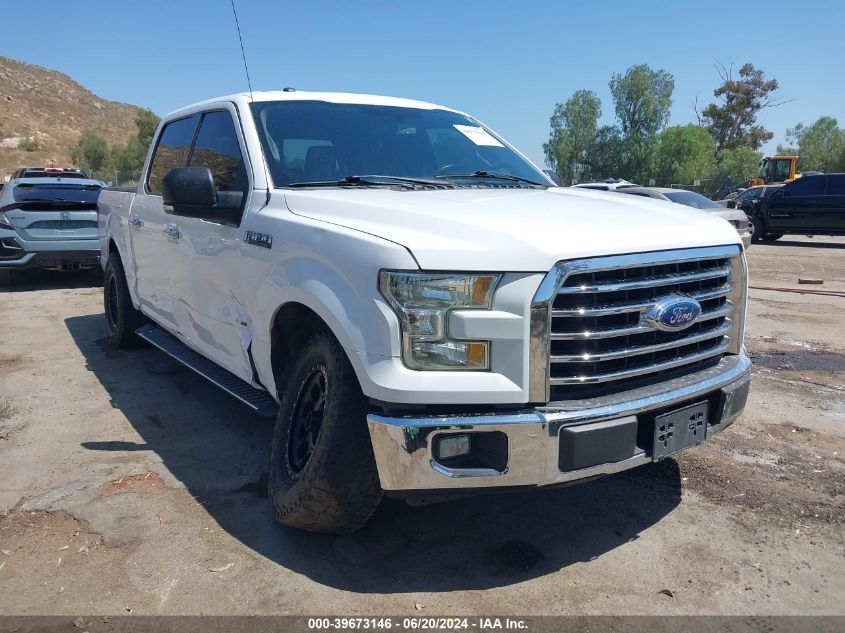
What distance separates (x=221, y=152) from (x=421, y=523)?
236 centimetres

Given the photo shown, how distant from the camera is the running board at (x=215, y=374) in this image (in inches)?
147

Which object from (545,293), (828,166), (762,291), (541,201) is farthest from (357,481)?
(828,166)

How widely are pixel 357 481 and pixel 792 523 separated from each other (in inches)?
80.3

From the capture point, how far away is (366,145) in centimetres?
394

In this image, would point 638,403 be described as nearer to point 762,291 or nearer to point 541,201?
point 541,201

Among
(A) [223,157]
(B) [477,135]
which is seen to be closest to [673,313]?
(B) [477,135]

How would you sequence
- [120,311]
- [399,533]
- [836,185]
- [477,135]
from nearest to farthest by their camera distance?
[399,533]
[477,135]
[120,311]
[836,185]

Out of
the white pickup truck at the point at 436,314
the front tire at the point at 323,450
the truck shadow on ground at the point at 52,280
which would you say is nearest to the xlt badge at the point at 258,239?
the white pickup truck at the point at 436,314

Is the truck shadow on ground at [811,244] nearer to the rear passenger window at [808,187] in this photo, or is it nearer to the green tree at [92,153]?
the rear passenger window at [808,187]

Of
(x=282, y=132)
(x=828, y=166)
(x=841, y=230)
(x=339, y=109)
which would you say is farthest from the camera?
(x=828, y=166)

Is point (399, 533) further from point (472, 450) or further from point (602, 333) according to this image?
point (602, 333)

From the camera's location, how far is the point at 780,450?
417 cm

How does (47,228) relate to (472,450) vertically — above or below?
above

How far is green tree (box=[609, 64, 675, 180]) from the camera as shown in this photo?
53156 mm
